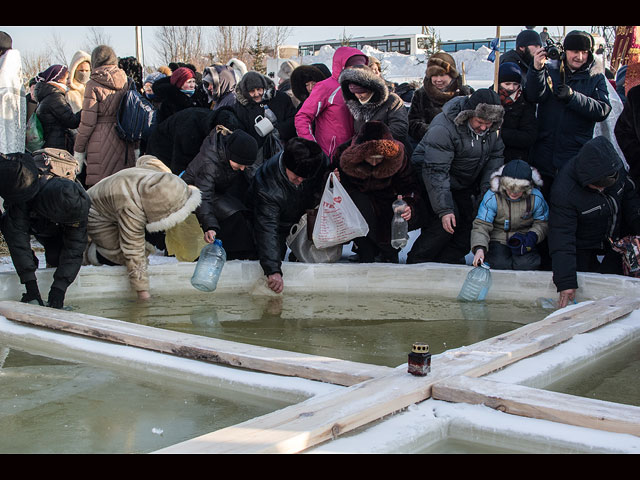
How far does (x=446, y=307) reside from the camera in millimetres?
5504

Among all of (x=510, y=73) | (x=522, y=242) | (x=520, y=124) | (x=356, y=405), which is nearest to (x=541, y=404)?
(x=356, y=405)

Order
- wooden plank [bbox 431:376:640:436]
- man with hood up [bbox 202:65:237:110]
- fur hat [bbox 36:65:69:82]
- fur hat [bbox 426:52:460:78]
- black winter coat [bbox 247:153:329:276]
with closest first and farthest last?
wooden plank [bbox 431:376:640:436], black winter coat [bbox 247:153:329:276], fur hat [bbox 426:52:460:78], fur hat [bbox 36:65:69:82], man with hood up [bbox 202:65:237:110]

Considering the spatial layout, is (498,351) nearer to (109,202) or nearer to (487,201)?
(487,201)

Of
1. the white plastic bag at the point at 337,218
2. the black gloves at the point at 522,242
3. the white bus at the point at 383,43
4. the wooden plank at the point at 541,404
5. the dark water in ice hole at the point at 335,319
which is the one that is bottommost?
the dark water in ice hole at the point at 335,319

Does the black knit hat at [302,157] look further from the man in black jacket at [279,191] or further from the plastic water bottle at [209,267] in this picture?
the plastic water bottle at [209,267]

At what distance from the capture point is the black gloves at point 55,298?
17.1ft

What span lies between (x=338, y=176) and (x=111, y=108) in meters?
2.39

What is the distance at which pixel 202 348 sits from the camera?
12.6ft

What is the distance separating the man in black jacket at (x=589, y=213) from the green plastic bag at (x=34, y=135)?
494 cm

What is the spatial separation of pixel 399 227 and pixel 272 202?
3.46 feet

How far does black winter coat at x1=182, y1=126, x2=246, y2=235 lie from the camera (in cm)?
586

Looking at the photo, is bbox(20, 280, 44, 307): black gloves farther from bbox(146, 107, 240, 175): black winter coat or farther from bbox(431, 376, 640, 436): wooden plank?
bbox(431, 376, 640, 436): wooden plank

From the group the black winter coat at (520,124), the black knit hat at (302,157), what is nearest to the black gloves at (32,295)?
the black knit hat at (302,157)

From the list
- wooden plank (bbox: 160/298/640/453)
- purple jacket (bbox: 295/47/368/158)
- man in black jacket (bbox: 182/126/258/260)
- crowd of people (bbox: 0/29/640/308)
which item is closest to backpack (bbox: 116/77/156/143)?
crowd of people (bbox: 0/29/640/308)
